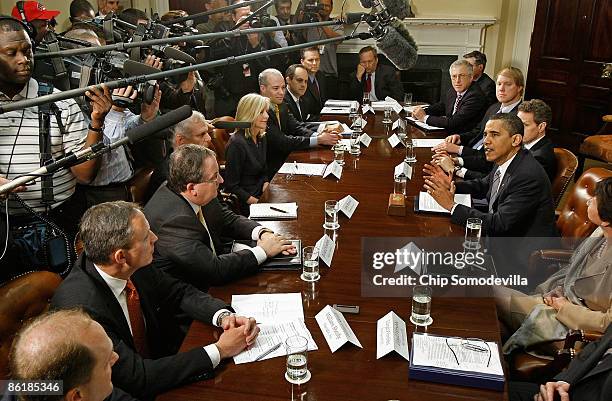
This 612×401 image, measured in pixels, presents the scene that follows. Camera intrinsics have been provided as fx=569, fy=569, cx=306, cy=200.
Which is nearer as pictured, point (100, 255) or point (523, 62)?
point (100, 255)

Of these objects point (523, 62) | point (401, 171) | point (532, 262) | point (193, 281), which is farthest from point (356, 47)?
point (193, 281)

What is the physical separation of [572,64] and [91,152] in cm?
660

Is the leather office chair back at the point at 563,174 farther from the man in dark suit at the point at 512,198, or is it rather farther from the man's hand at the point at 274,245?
the man's hand at the point at 274,245

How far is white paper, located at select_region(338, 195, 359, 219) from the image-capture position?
277 centimetres

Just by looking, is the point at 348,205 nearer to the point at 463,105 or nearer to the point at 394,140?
the point at 394,140

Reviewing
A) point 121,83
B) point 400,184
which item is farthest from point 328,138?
point 121,83

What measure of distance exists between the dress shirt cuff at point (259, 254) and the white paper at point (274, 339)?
1.37 feet

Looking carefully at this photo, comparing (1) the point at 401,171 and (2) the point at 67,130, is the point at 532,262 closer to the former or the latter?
(1) the point at 401,171

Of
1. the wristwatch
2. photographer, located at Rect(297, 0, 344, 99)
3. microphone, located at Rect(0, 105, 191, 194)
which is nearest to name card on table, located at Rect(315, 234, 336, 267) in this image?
the wristwatch

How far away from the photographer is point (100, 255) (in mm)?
1783

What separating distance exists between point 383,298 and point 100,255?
0.99m

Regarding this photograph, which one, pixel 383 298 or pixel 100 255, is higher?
pixel 100 255

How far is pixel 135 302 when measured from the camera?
199 cm

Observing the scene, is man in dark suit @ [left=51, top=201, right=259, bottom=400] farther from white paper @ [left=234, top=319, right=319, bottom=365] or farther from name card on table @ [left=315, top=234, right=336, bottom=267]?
name card on table @ [left=315, top=234, right=336, bottom=267]
